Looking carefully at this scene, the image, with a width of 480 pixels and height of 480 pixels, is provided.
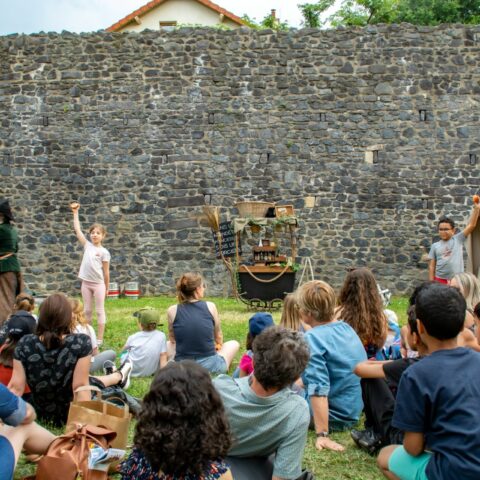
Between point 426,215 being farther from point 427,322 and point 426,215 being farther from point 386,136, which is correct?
point 427,322

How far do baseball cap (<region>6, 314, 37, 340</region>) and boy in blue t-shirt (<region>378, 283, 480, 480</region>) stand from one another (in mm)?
2869

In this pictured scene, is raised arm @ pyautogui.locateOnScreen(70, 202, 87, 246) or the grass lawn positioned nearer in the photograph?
the grass lawn

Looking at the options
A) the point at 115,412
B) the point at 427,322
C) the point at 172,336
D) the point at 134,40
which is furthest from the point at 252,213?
the point at 427,322

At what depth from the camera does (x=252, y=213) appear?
11148 millimetres

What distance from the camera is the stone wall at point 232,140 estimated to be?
12734mm

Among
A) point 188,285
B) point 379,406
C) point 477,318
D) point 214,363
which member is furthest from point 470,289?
point 188,285

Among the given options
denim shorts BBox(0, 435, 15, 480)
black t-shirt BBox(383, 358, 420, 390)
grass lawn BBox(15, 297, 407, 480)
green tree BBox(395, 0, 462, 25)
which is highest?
green tree BBox(395, 0, 462, 25)

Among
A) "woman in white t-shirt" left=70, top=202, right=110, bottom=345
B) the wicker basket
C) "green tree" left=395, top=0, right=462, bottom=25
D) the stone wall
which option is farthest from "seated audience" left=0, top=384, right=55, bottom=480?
"green tree" left=395, top=0, right=462, bottom=25

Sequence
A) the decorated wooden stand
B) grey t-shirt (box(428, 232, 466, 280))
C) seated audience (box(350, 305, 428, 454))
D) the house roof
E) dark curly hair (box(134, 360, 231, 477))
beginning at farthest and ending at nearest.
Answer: the house roof < the decorated wooden stand < grey t-shirt (box(428, 232, 466, 280)) < seated audience (box(350, 305, 428, 454)) < dark curly hair (box(134, 360, 231, 477))

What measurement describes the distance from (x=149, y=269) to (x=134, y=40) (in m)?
4.62

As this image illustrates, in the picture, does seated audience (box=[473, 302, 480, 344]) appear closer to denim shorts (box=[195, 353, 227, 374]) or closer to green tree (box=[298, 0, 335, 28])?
denim shorts (box=[195, 353, 227, 374])

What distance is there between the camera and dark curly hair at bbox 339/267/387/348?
4547 mm

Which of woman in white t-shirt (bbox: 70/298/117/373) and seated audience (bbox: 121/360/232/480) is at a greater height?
seated audience (bbox: 121/360/232/480)

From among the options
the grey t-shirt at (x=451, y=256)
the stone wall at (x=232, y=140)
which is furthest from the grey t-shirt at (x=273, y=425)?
the stone wall at (x=232, y=140)
